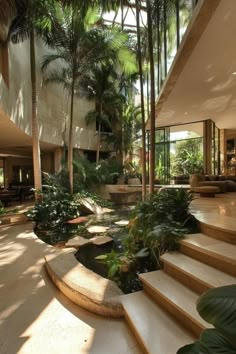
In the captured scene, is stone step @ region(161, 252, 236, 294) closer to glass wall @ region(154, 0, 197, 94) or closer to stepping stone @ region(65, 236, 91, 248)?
stepping stone @ region(65, 236, 91, 248)

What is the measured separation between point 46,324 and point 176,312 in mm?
1325

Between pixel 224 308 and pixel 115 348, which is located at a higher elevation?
pixel 224 308

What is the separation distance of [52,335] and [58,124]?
38.9 feet

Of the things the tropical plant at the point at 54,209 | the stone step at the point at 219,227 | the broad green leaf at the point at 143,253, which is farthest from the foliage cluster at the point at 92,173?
the stone step at the point at 219,227

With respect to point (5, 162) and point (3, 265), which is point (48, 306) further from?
point (5, 162)

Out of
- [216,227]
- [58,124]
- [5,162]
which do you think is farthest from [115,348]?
[5,162]

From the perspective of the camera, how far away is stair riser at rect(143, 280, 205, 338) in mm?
2119

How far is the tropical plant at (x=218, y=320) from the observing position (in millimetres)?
1203

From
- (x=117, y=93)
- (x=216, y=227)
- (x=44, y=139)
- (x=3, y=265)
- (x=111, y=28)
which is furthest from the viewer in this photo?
(x=117, y=93)

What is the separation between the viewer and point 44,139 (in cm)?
1138

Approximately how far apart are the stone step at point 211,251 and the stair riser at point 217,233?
0.06 meters

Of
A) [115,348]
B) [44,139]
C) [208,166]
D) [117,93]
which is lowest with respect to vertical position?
[115,348]

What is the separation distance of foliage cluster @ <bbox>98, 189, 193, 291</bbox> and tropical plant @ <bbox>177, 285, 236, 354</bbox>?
6.75 feet

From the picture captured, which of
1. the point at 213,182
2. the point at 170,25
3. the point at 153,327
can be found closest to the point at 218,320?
the point at 153,327
